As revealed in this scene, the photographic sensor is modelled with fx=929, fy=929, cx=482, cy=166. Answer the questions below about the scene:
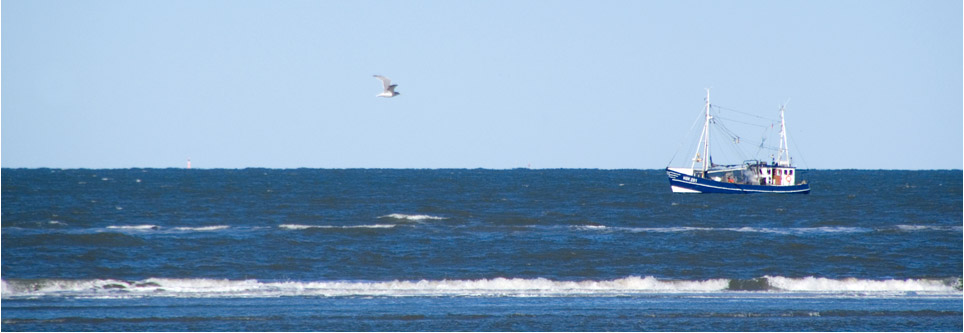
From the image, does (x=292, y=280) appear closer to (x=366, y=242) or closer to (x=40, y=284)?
(x=40, y=284)

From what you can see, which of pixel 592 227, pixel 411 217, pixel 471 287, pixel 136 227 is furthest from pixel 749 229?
pixel 136 227

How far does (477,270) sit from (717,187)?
41545 millimetres

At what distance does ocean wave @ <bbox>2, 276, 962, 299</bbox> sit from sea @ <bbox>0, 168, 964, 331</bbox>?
62 millimetres

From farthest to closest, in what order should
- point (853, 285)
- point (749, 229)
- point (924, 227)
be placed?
point (924, 227) → point (749, 229) → point (853, 285)

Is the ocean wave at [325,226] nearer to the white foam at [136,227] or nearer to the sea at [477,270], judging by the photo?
the sea at [477,270]

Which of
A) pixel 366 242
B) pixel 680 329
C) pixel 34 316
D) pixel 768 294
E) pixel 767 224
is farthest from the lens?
pixel 767 224

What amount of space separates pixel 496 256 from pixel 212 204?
26.5m

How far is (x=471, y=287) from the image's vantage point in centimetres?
1875

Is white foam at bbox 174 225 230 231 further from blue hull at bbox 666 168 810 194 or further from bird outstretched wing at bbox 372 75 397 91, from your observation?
blue hull at bbox 666 168 810 194

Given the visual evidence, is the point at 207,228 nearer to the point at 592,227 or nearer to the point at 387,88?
the point at 387,88

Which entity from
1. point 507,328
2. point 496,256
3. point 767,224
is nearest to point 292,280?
point 496,256

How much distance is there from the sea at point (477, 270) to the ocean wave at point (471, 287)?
0.06 m

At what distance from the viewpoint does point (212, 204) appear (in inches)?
1826

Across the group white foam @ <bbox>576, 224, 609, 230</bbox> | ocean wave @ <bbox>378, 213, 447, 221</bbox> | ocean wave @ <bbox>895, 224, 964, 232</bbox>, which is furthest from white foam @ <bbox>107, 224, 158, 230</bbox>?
ocean wave @ <bbox>895, 224, 964, 232</bbox>
